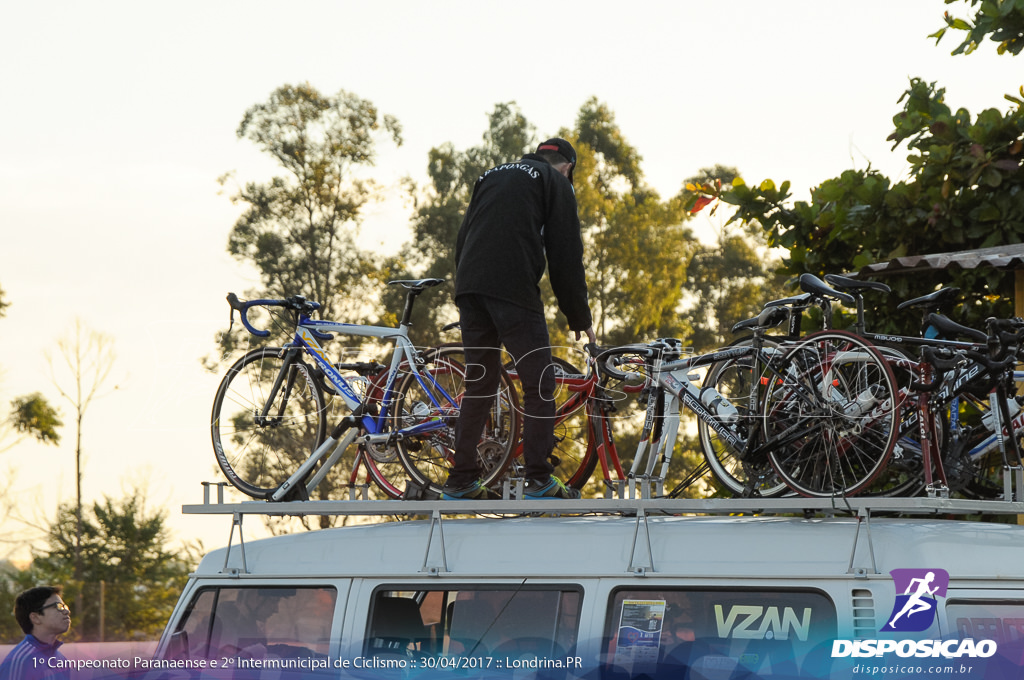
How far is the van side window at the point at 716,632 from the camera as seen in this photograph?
3920mm

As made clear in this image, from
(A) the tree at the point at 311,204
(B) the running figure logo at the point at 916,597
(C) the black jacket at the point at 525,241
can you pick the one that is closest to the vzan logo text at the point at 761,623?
(B) the running figure logo at the point at 916,597

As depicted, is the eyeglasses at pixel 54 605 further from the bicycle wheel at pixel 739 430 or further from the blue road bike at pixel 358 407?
the bicycle wheel at pixel 739 430

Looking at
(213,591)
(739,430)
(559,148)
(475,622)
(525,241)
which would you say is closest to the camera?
(475,622)

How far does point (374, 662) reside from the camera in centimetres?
460

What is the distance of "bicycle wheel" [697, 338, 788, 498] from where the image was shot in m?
5.30

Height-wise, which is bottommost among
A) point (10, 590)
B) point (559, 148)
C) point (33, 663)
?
point (10, 590)

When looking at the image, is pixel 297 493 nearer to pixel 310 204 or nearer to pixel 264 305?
pixel 264 305

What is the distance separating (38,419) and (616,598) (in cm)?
2753

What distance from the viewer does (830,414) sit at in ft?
16.4

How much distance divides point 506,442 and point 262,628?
1.54 m

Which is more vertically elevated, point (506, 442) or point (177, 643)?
point (506, 442)

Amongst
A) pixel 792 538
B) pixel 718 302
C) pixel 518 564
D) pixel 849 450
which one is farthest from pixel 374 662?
pixel 718 302

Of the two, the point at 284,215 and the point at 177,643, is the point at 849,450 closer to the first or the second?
the point at 177,643

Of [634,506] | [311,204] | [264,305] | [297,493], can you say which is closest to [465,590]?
[634,506]
